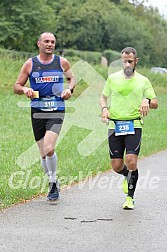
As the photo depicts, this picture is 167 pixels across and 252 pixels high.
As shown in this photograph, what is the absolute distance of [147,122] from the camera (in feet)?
76.3

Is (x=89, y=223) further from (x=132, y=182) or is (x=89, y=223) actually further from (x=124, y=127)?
(x=124, y=127)

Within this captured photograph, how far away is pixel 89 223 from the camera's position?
7.16m

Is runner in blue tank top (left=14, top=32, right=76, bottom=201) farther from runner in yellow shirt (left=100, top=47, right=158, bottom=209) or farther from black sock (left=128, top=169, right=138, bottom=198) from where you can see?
black sock (left=128, top=169, right=138, bottom=198)

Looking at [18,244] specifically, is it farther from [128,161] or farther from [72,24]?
[72,24]

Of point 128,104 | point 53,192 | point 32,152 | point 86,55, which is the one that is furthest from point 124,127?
point 86,55

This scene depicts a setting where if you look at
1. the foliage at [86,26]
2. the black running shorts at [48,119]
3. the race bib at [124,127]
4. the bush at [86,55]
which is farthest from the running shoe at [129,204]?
the bush at [86,55]

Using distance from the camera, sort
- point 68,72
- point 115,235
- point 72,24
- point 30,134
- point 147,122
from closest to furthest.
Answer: point 115,235, point 68,72, point 30,134, point 147,122, point 72,24

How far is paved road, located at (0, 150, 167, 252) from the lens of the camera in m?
6.12

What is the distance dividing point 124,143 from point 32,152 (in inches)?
220

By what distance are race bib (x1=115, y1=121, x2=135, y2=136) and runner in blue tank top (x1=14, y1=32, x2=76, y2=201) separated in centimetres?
78

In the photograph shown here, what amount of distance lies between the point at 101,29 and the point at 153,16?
1820 cm

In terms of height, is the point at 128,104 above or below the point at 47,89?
below

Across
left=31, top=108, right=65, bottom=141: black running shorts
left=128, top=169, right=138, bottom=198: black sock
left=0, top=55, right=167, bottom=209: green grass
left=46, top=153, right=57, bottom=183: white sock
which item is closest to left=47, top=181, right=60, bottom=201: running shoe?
left=46, top=153, right=57, bottom=183: white sock

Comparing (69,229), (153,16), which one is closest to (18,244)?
(69,229)
